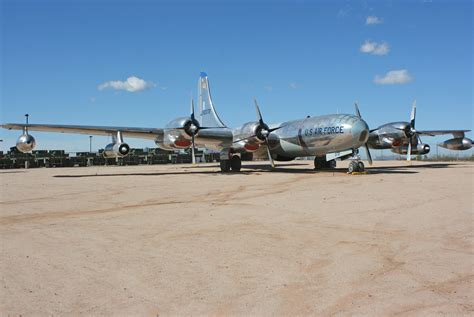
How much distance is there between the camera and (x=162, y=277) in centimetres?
492

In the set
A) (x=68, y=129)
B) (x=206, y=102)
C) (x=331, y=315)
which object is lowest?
(x=331, y=315)

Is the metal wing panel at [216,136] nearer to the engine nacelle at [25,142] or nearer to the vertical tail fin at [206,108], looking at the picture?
the vertical tail fin at [206,108]

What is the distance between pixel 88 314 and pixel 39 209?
310 inches

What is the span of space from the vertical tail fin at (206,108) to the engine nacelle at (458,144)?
66.7ft

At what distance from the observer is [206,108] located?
35750mm

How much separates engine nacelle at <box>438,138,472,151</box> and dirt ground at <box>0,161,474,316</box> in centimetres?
2813

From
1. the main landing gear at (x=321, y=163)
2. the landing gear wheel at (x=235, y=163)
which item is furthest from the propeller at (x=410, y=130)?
→ the landing gear wheel at (x=235, y=163)

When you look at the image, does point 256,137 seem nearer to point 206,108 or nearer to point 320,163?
point 320,163

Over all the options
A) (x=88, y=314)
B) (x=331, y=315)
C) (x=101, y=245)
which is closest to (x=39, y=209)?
(x=101, y=245)

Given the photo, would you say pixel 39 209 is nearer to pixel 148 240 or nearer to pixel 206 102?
pixel 148 240

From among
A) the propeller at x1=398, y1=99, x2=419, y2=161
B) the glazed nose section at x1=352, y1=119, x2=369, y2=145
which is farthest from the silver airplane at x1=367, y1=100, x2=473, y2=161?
the glazed nose section at x1=352, y1=119, x2=369, y2=145

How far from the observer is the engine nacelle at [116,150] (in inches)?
1019

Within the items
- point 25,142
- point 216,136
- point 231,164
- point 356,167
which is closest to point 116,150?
point 25,142

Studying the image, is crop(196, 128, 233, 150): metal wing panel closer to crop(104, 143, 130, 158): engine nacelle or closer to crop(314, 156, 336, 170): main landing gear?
crop(104, 143, 130, 158): engine nacelle
